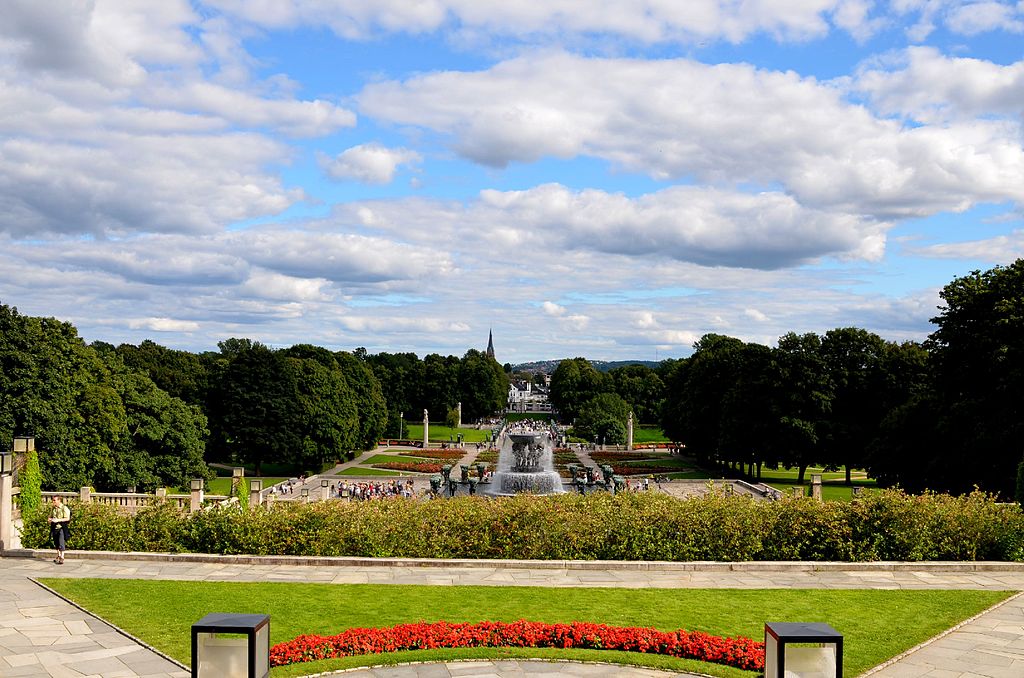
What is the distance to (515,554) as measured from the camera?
724 inches

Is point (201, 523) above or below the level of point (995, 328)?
below

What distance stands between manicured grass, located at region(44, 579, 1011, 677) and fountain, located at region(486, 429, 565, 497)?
31.3 m

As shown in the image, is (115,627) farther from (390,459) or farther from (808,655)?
(390,459)

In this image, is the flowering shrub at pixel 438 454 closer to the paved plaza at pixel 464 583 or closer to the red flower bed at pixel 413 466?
the red flower bed at pixel 413 466

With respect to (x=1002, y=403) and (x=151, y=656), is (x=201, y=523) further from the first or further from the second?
(x=1002, y=403)

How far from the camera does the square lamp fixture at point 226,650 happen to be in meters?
7.65

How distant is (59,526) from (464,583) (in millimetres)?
9030

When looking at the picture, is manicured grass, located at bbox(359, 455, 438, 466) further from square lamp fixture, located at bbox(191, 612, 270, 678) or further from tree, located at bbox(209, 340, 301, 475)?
square lamp fixture, located at bbox(191, 612, 270, 678)

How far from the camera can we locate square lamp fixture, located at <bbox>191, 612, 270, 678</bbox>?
7.65 metres

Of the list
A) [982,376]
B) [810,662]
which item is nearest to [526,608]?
[810,662]

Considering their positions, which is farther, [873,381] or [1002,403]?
[873,381]

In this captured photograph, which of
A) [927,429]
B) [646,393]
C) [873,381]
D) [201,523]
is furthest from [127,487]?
[646,393]

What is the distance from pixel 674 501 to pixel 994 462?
56.9ft

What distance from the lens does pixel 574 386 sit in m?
131
